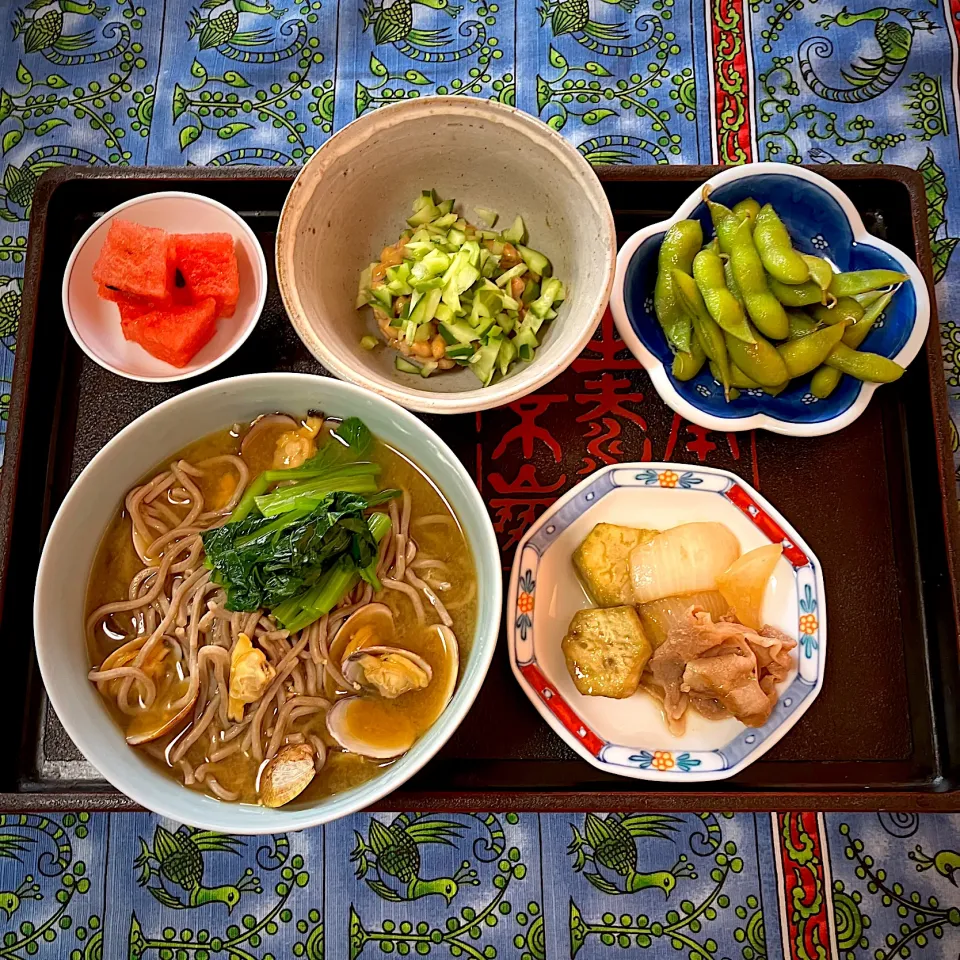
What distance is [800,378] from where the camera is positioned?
7.30 ft

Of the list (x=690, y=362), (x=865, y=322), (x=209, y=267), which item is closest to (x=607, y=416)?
(x=690, y=362)

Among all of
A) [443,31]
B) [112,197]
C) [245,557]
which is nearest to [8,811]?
[245,557]

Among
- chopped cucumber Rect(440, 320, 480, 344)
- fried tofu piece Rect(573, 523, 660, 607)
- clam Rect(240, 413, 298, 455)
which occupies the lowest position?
fried tofu piece Rect(573, 523, 660, 607)

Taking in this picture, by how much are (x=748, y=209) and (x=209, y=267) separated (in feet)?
4.80

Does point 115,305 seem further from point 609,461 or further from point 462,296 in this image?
point 609,461

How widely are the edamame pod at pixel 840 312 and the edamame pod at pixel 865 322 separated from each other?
0.05 ft

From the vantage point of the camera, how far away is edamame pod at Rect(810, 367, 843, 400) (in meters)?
2.17

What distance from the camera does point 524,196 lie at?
2225 mm

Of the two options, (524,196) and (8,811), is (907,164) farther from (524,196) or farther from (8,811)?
(8,811)

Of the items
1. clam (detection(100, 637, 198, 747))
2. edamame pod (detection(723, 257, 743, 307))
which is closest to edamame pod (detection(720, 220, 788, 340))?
edamame pod (detection(723, 257, 743, 307))

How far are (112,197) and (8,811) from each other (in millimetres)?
1672

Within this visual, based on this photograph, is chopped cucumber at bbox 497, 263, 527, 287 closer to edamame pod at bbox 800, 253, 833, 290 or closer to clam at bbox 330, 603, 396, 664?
edamame pod at bbox 800, 253, 833, 290

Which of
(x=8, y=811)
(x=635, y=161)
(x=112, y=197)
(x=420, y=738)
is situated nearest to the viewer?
(x=420, y=738)

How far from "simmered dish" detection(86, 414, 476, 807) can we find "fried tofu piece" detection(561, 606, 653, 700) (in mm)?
304
